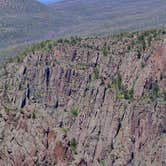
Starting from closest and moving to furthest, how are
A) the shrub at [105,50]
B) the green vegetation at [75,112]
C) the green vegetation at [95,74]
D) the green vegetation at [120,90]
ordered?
the green vegetation at [120,90] → the green vegetation at [75,112] → the green vegetation at [95,74] → the shrub at [105,50]

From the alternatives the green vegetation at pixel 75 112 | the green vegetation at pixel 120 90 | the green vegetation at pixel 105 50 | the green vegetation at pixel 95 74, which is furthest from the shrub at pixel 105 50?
the green vegetation at pixel 75 112

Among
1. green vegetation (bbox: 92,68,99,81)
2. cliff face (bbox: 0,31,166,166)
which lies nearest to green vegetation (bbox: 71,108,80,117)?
cliff face (bbox: 0,31,166,166)

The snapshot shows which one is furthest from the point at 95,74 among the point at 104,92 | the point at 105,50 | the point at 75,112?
the point at 104,92

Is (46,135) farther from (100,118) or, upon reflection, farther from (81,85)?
(81,85)

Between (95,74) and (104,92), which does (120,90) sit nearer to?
(104,92)

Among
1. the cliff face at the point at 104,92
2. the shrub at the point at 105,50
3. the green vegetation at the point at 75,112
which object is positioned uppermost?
the shrub at the point at 105,50

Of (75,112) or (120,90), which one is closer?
(120,90)

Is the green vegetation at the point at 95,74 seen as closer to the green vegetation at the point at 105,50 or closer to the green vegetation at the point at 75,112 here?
the green vegetation at the point at 105,50

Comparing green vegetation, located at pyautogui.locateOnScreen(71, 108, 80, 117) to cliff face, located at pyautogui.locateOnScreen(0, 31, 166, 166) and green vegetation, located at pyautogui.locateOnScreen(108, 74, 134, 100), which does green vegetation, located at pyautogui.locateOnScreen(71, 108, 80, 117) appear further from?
green vegetation, located at pyautogui.locateOnScreen(108, 74, 134, 100)

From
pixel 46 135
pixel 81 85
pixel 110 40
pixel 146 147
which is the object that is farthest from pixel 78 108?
pixel 46 135
